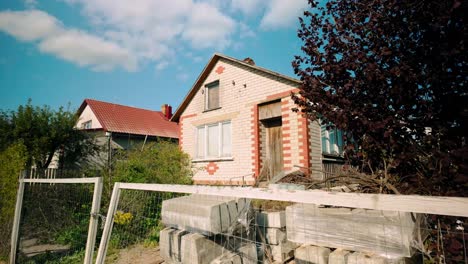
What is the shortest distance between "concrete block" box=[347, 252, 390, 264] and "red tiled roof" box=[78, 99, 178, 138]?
20792mm

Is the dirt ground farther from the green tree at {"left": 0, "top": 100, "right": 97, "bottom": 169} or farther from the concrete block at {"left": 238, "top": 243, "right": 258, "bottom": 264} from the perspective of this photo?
the green tree at {"left": 0, "top": 100, "right": 97, "bottom": 169}

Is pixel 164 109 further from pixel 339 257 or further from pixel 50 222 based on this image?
pixel 339 257

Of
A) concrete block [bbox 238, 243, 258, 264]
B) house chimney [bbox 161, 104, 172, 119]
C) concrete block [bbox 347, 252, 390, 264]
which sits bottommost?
concrete block [bbox 238, 243, 258, 264]

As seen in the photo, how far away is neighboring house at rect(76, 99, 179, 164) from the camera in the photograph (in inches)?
800

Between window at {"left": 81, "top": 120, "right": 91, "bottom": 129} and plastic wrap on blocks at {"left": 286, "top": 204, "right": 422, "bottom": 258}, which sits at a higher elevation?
window at {"left": 81, "top": 120, "right": 91, "bottom": 129}

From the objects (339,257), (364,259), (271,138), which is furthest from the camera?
(271,138)

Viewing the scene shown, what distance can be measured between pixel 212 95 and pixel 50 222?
8.00 metres

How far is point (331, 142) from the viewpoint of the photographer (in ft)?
33.3

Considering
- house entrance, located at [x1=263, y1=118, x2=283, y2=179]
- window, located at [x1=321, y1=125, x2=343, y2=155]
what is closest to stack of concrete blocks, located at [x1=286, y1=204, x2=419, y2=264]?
house entrance, located at [x1=263, y1=118, x2=283, y2=179]

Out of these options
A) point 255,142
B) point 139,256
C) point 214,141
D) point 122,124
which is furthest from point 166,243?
point 122,124

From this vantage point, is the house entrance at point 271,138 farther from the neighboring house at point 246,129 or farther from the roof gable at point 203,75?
the roof gable at point 203,75

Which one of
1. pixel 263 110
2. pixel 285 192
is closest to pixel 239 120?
pixel 263 110

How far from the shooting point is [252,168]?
31.7 ft

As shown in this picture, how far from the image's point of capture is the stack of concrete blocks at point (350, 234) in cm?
209
